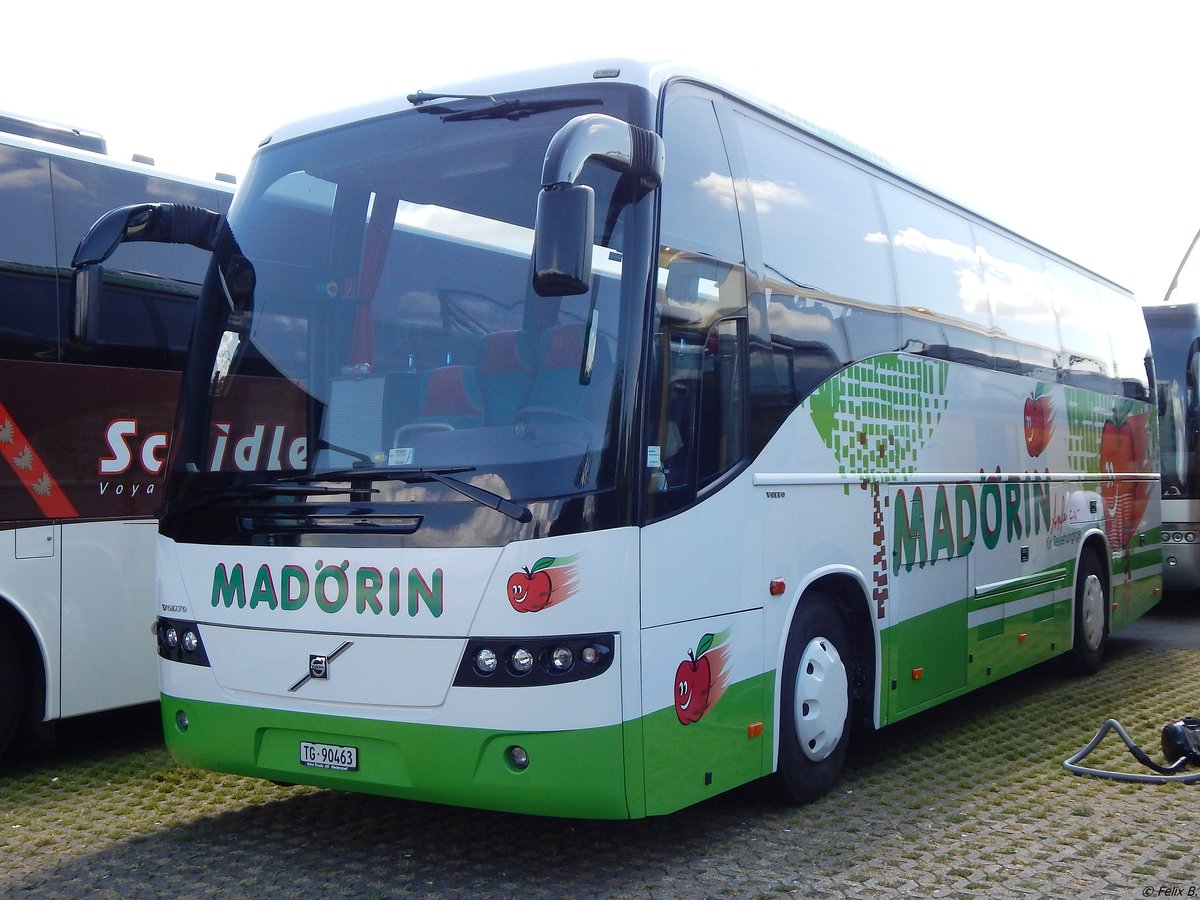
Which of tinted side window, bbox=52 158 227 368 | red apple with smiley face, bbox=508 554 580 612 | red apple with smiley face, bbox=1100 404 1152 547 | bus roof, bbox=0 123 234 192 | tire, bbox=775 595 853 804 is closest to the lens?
red apple with smiley face, bbox=508 554 580 612

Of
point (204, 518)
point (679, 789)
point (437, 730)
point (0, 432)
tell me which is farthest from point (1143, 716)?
point (0, 432)

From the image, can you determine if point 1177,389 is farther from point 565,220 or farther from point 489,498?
point 565,220

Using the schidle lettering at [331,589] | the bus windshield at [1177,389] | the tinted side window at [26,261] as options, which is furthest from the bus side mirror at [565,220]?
the bus windshield at [1177,389]

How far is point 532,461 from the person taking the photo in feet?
16.5

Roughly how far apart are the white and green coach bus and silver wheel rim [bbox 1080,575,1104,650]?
4.38 m

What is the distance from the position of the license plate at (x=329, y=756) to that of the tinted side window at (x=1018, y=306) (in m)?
5.79

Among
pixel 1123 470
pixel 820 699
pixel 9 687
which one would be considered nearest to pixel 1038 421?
pixel 1123 470

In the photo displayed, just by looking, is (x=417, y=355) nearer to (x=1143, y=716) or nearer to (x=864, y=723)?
(x=864, y=723)

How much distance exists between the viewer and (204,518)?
18.7 ft

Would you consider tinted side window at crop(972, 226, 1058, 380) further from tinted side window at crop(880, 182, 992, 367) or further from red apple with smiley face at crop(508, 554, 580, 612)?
red apple with smiley face at crop(508, 554, 580, 612)

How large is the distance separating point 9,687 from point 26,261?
2351 mm

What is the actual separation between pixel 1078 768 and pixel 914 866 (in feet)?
7.11

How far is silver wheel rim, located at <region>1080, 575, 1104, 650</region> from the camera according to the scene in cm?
1088

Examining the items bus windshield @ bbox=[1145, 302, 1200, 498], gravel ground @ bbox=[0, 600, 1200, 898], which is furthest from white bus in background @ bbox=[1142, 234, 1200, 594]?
gravel ground @ bbox=[0, 600, 1200, 898]
